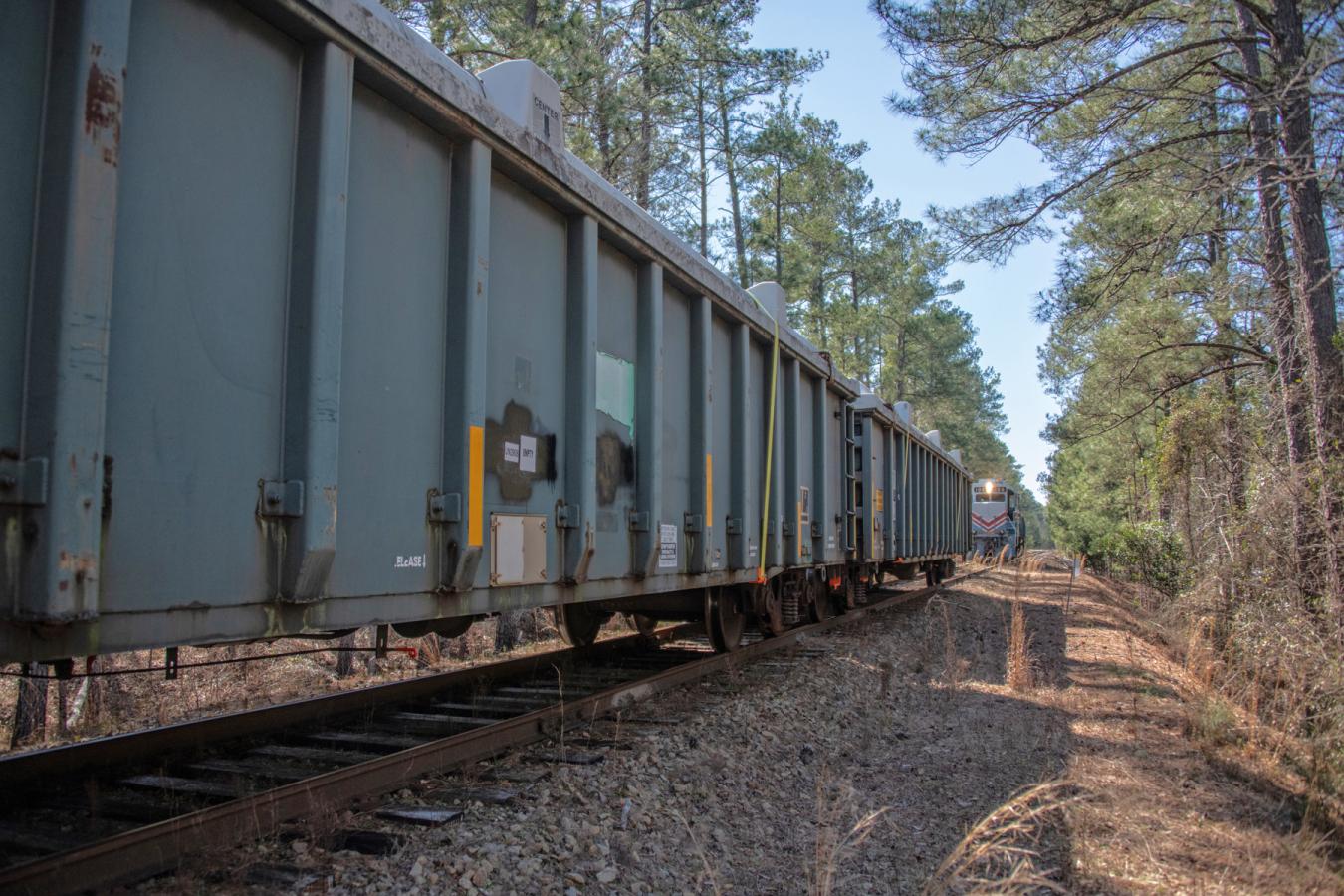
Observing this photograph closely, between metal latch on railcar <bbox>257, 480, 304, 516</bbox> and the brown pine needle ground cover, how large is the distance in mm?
1265

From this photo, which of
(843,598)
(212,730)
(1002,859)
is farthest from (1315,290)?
(212,730)

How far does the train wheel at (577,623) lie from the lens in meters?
7.44

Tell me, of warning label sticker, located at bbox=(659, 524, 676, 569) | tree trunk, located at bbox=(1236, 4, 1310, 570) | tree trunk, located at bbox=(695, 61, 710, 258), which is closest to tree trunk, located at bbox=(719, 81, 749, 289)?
tree trunk, located at bbox=(695, 61, 710, 258)

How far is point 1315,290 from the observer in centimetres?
797

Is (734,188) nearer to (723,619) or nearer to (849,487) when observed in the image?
(849,487)

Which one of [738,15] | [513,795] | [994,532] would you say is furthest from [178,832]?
[994,532]

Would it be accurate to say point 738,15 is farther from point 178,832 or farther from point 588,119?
point 178,832

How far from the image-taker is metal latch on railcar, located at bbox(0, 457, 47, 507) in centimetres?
210

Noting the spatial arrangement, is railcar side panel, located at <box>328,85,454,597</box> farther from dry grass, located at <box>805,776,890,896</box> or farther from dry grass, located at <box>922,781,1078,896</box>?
dry grass, located at <box>922,781,1078,896</box>

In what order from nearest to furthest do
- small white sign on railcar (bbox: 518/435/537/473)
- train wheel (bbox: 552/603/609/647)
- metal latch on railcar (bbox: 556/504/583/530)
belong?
small white sign on railcar (bbox: 518/435/537/473) < metal latch on railcar (bbox: 556/504/583/530) < train wheel (bbox: 552/603/609/647)

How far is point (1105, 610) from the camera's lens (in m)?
15.2

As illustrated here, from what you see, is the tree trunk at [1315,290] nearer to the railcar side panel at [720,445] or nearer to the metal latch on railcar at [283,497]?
the railcar side panel at [720,445]

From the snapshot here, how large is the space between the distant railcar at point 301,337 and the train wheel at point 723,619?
202 centimetres

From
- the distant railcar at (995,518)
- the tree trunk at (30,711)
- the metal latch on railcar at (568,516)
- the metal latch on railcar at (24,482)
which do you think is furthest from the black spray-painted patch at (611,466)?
the distant railcar at (995,518)
